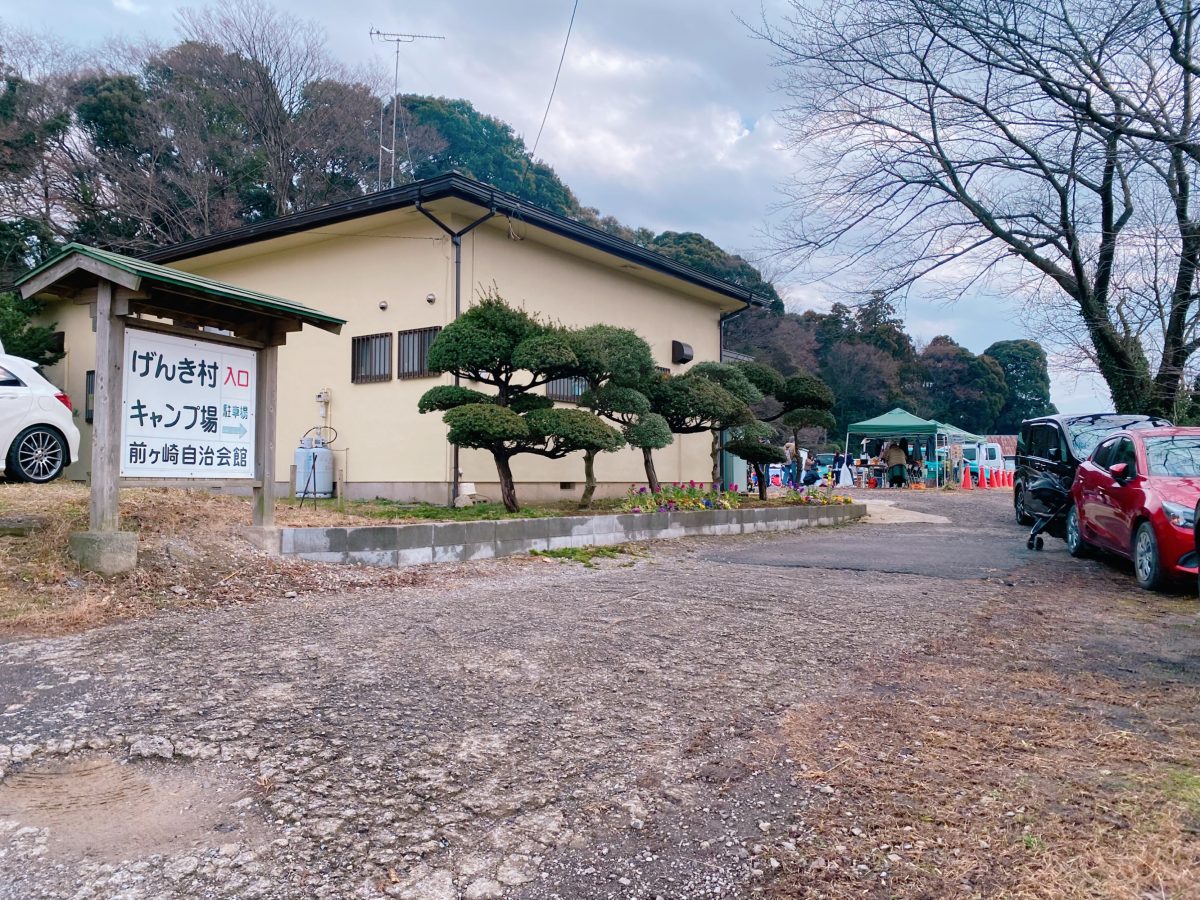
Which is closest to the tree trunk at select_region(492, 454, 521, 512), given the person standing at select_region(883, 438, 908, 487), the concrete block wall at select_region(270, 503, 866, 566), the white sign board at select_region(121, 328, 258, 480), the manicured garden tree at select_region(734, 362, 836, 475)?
the concrete block wall at select_region(270, 503, 866, 566)

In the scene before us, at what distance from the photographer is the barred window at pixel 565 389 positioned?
1169 centimetres

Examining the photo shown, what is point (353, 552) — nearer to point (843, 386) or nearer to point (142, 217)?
point (142, 217)

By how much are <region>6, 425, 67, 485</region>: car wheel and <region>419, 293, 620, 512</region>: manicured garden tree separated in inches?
149

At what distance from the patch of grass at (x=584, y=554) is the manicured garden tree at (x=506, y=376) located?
3.94 ft

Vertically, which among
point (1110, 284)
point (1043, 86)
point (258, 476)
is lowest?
point (258, 476)

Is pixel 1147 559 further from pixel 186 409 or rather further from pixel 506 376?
pixel 186 409

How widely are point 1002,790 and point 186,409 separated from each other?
5426 mm

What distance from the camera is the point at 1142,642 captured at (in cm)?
445

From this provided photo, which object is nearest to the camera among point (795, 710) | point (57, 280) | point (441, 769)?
point (441, 769)

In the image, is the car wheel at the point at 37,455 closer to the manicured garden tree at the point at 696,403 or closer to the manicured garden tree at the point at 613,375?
the manicured garden tree at the point at 613,375

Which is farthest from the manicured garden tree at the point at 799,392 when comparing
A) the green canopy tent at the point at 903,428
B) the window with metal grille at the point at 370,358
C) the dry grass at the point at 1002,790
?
the green canopy tent at the point at 903,428

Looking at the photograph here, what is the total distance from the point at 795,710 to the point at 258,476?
4519mm

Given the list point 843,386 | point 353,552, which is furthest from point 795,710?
point 843,386

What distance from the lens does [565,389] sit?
39.3 feet
